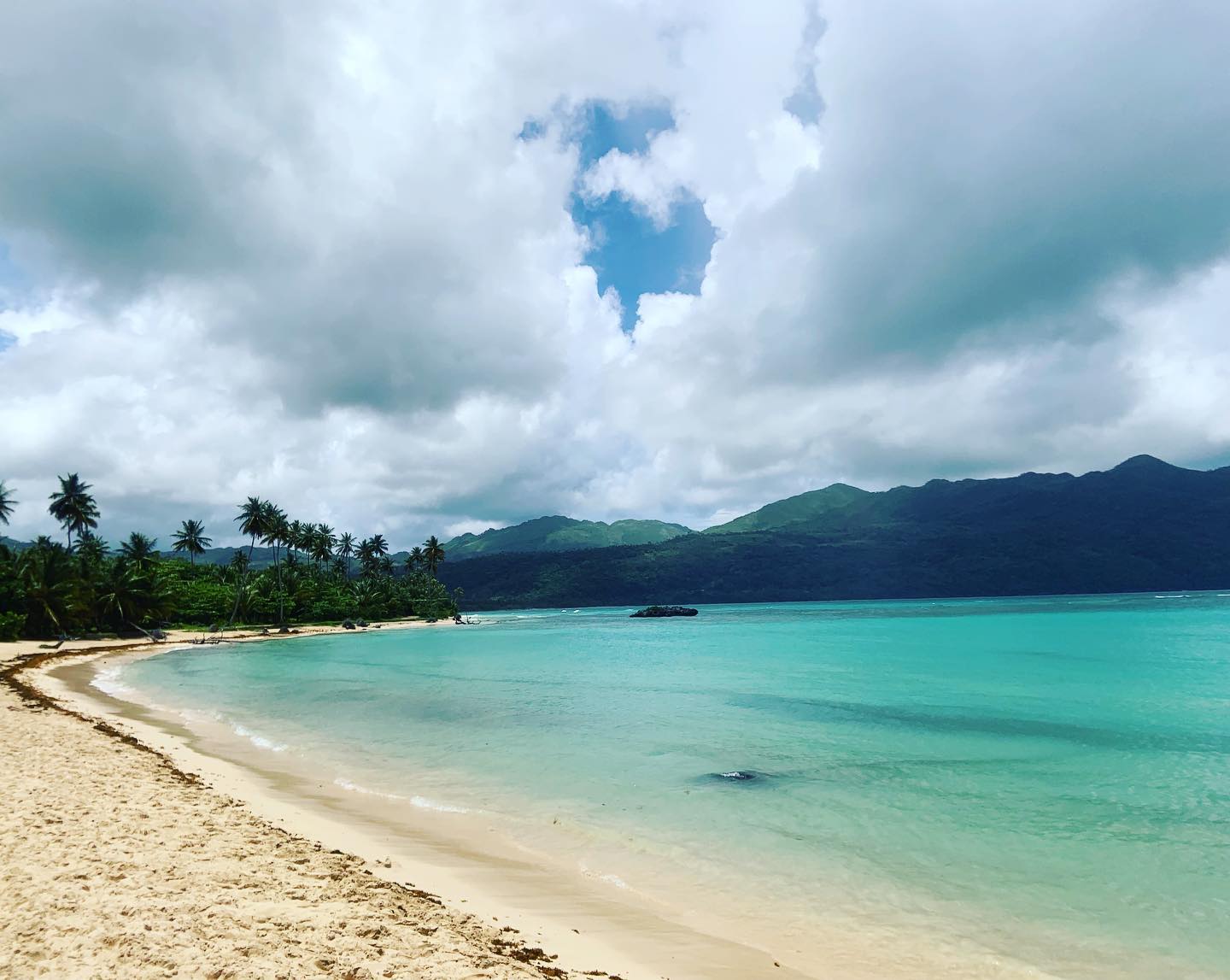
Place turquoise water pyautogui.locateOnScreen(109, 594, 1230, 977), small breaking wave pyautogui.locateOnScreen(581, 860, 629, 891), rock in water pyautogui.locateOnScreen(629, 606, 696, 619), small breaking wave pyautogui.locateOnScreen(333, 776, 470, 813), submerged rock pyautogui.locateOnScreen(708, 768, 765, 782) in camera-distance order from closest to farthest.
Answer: turquoise water pyautogui.locateOnScreen(109, 594, 1230, 977)
small breaking wave pyautogui.locateOnScreen(581, 860, 629, 891)
small breaking wave pyautogui.locateOnScreen(333, 776, 470, 813)
submerged rock pyautogui.locateOnScreen(708, 768, 765, 782)
rock in water pyautogui.locateOnScreen(629, 606, 696, 619)

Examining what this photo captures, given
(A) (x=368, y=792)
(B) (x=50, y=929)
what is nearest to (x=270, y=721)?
(A) (x=368, y=792)

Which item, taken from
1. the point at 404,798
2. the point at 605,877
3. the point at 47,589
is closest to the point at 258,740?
the point at 404,798

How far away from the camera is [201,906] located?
629cm

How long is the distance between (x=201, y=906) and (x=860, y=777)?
42.9 ft

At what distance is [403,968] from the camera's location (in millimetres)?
5344

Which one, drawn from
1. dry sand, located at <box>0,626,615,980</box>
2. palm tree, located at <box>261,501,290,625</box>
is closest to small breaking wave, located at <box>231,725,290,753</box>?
dry sand, located at <box>0,626,615,980</box>

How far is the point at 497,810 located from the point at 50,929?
7.39m

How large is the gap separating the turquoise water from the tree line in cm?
2796

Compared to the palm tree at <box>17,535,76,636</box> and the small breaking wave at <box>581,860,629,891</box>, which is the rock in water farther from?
the small breaking wave at <box>581,860,629,891</box>

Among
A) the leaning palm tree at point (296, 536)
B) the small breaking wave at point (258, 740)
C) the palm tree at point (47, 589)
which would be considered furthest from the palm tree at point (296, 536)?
the small breaking wave at point (258, 740)

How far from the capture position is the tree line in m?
54.6

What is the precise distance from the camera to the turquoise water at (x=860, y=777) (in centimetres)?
827

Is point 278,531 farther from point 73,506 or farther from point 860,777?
point 860,777

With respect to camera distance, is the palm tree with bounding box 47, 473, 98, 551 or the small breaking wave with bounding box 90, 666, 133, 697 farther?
the palm tree with bounding box 47, 473, 98, 551
